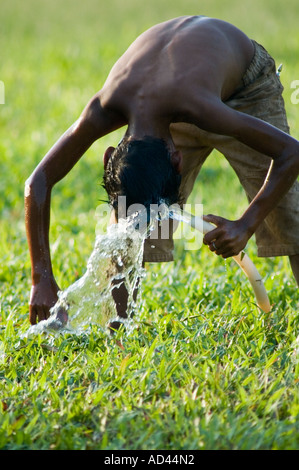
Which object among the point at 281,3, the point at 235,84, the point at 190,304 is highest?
the point at 281,3

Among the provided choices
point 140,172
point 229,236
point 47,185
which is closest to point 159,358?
point 229,236

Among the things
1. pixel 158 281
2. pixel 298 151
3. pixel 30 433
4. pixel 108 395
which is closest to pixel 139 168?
pixel 298 151

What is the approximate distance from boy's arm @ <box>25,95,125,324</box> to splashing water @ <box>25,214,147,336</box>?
80 mm

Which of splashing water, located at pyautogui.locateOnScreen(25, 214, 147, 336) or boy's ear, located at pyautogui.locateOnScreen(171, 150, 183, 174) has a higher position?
boy's ear, located at pyautogui.locateOnScreen(171, 150, 183, 174)

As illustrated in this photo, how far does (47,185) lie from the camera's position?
3043 mm

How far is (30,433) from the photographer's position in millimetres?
2418

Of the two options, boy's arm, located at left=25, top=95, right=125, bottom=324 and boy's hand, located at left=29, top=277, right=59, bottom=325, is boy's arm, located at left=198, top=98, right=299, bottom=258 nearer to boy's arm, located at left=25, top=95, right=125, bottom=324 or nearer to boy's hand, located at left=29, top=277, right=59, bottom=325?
boy's arm, located at left=25, top=95, right=125, bottom=324

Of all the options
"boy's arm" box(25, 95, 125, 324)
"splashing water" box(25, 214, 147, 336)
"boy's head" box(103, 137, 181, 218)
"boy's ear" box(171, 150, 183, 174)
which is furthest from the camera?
"splashing water" box(25, 214, 147, 336)

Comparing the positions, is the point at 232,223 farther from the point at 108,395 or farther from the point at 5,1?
the point at 5,1

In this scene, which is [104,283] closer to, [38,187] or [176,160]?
[38,187]

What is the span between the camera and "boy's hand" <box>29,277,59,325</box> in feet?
10.0

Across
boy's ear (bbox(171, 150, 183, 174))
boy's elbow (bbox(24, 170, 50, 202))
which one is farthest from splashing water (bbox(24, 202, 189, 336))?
boy's elbow (bbox(24, 170, 50, 202))

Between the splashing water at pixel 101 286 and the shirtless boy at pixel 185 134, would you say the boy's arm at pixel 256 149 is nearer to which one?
the shirtless boy at pixel 185 134
